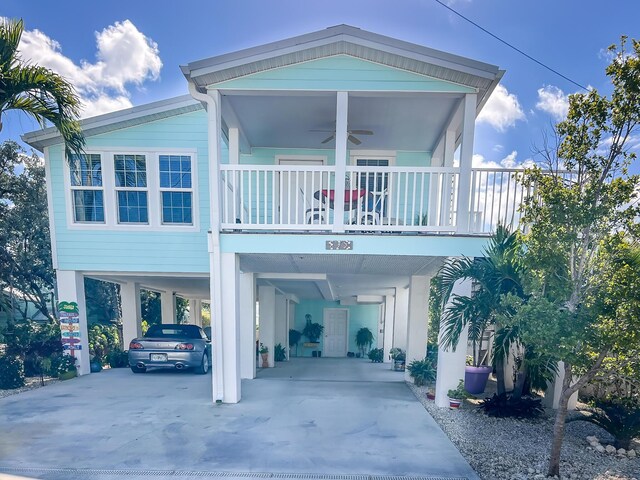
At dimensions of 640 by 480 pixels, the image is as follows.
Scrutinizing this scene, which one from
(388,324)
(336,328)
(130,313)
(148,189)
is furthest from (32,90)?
(336,328)

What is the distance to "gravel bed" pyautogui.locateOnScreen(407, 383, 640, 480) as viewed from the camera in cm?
354

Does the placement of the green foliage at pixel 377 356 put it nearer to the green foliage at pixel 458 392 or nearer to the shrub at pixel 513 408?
→ the green foliage at pixel 458 392

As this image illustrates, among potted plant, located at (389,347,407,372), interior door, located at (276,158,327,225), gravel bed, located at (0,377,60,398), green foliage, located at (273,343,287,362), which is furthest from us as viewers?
green foliage, located at (273,343,287,362)

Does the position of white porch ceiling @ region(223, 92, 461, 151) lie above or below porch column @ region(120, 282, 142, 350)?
above

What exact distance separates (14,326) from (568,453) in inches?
430

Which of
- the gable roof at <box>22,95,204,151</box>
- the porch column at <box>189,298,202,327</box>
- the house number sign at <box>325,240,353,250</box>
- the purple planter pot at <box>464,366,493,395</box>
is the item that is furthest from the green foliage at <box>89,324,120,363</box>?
the purple planter pot at <box>464,366,493,395</box>

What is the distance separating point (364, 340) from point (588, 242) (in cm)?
1278

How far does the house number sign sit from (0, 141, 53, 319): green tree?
9.61m

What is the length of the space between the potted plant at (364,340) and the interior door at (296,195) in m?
9.66

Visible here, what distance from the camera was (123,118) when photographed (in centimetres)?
715

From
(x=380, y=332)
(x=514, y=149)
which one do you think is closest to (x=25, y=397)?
(x=514, y=149)

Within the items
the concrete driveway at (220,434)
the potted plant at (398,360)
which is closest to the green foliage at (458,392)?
the concrete driveway at (220,434)

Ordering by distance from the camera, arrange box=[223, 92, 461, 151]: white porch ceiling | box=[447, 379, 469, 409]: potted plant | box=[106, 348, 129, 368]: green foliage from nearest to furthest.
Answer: box=[447, 379, 469, 409]: potted plant → box=[223, 92, 461, 151]: white porch ceiling → box=[106, 348, 129, 368]: green foliage

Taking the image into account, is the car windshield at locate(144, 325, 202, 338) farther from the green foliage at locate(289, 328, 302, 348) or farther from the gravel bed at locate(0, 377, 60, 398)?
the green foliage at locate(289, 328, 302, 348)
